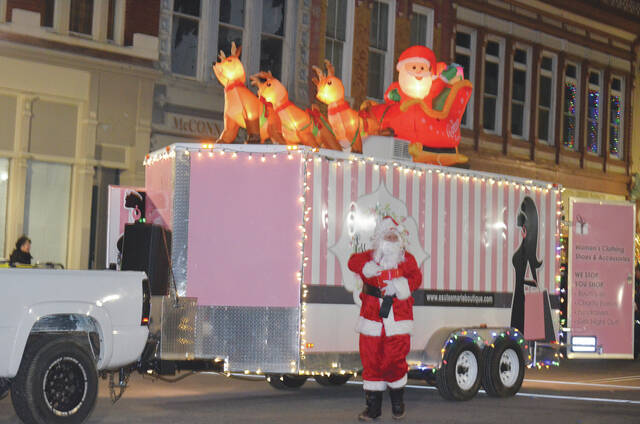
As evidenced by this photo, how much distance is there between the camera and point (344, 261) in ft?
38.0

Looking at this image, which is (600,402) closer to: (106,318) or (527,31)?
(106,318)

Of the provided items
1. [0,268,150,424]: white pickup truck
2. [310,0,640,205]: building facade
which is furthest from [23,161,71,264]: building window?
[0,268,150,424]: white pickup truck

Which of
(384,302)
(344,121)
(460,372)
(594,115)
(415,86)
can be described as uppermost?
(594,115)

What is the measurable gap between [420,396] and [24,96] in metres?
9.72

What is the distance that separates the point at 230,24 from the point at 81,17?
3.42 meters

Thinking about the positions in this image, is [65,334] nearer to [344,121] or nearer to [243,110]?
[243,110]

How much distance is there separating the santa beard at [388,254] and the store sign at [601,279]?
4383 mm

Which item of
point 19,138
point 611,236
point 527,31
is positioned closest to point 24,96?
point 19,138

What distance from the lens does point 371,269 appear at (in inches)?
426

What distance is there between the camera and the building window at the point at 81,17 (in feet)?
65.6

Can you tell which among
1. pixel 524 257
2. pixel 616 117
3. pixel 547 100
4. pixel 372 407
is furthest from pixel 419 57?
pixel 616 117

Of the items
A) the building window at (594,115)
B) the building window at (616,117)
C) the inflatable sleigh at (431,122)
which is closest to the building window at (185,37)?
the inflatable sleigh at (431,122)

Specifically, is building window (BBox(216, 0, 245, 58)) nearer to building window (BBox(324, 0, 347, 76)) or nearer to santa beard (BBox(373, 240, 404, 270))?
building window (BBox(324, 0, 347, 76))

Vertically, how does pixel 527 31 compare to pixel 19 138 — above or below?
above
